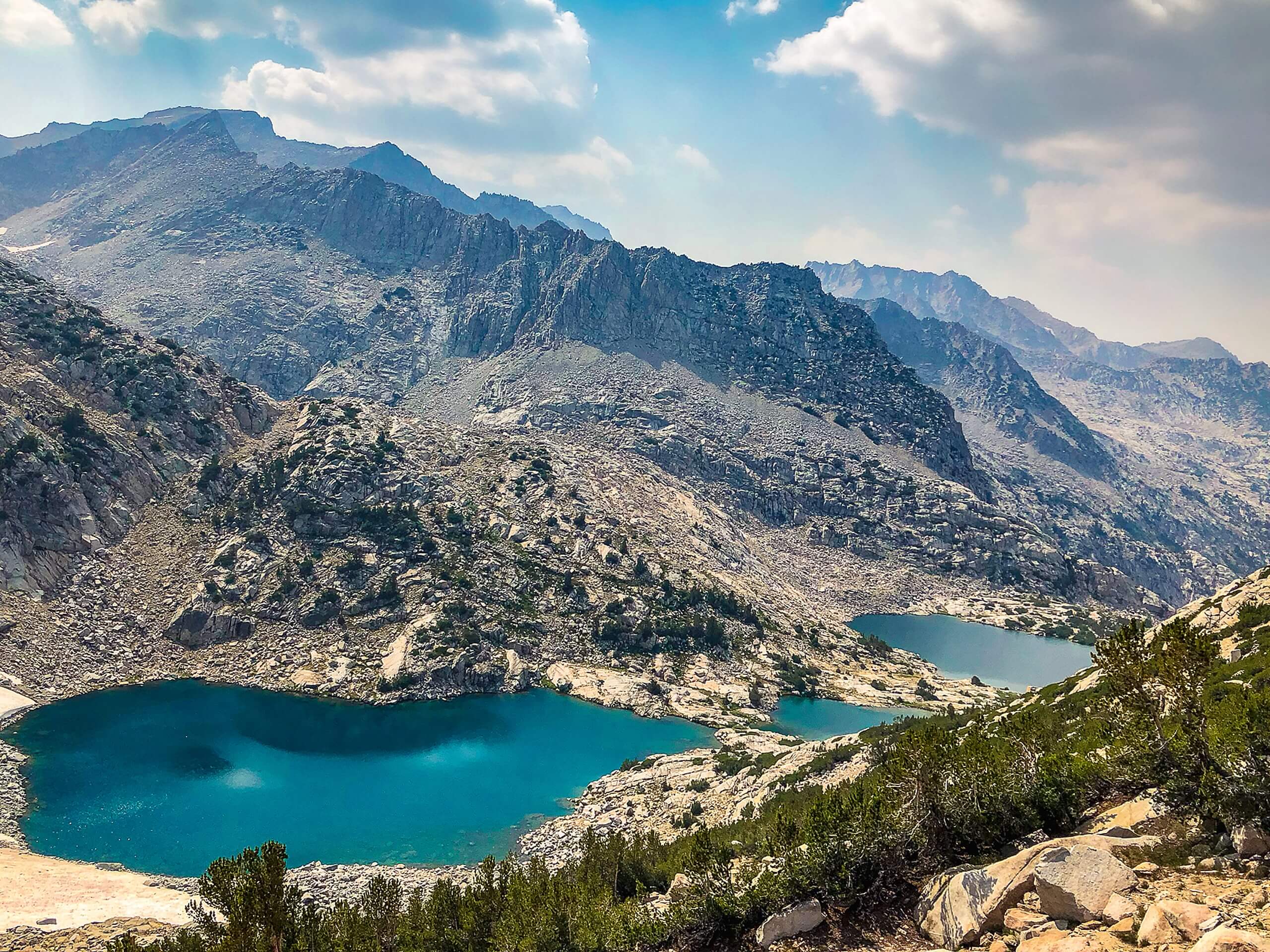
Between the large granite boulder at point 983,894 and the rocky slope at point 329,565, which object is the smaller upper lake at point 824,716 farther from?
the large granite boulder at point 983,894

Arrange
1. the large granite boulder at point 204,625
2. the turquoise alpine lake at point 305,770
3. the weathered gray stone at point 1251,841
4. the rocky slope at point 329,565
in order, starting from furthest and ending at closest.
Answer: the large granite boulder at point 204,625, the rocky slope at point 329,565, the turquoise alpine lake at point 305,770, the weathered gray stone at point 1251,841

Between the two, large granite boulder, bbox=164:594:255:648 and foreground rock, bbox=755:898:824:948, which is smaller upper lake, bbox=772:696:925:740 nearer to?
foreground rock, bbox=755:898:824:948

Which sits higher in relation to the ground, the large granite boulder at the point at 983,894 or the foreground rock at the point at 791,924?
the large granite boulder at the point at 983,894

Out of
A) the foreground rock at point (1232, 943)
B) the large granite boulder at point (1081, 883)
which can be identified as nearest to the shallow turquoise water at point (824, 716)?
the large granite boulder at point (1081, 883)

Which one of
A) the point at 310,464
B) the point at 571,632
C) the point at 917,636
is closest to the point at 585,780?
the point at 571,632

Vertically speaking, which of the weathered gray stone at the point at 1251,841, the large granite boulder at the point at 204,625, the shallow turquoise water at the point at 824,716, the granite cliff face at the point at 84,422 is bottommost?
the shallow turquoise water at the point at 824,716

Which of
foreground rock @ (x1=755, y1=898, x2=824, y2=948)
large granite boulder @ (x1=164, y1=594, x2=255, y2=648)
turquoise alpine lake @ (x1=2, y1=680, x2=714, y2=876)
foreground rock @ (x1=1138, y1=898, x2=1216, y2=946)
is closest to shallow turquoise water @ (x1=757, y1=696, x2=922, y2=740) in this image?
turquoise alpine lake @ (x1=2, y1=680, x2=714, y2=876)

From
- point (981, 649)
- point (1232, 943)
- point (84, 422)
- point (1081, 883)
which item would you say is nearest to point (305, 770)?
point (1081, 883)

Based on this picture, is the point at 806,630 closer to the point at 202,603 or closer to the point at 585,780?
the point at 585,780
